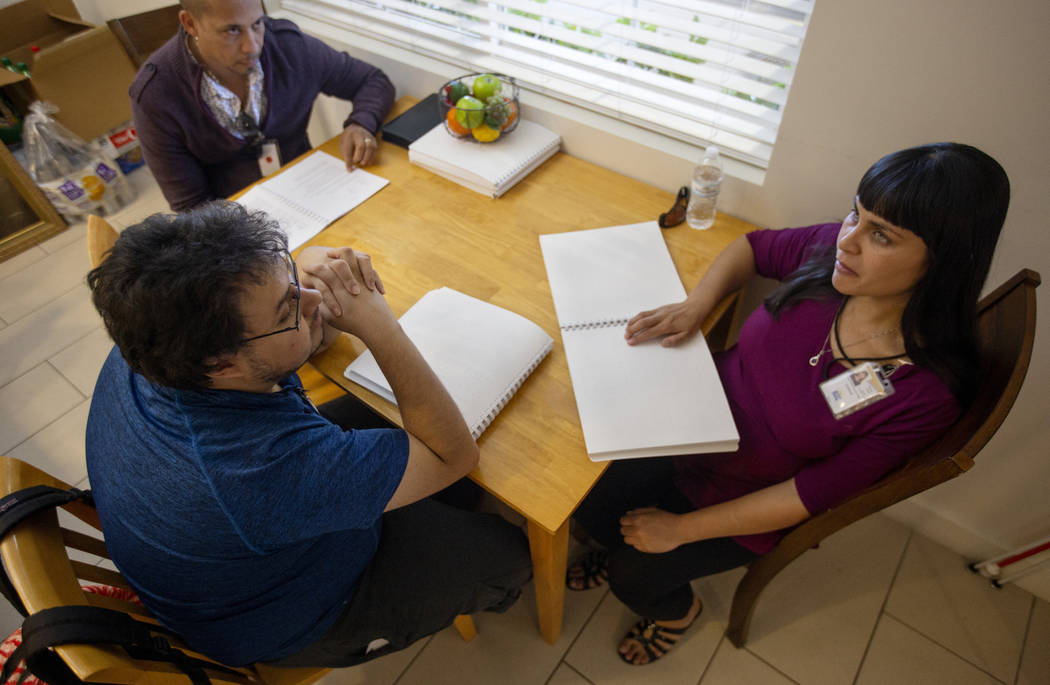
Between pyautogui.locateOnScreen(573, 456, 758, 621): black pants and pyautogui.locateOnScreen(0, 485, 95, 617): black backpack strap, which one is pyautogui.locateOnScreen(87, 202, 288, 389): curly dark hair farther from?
pyautogui.locateOnScreen(573, 456, 758, 621): black pants

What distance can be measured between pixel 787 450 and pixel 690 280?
1.33ft

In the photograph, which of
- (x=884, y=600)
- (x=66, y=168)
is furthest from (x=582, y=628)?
(x=66, y=168)

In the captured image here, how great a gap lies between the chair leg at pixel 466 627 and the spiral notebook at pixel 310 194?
3.26 ft

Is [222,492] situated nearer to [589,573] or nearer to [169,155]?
[589,573]

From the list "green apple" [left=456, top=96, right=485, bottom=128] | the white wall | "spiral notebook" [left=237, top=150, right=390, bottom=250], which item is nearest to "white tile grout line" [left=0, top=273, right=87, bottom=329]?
"spiral notebook" [left=237, top=150, right=390, bottom=250]

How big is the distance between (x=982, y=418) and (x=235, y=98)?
1.82 meters

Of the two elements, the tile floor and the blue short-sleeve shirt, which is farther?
the tile floor

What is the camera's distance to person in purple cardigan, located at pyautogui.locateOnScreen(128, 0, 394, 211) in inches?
56.6

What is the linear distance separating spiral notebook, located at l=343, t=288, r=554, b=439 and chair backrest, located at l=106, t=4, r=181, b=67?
2.65 metres

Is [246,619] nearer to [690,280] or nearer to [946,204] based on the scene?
[690,280]

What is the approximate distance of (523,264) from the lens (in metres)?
1.31

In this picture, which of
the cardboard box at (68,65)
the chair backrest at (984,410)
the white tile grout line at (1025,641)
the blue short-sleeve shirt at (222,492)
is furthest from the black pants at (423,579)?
the cardboard box at (68,65)

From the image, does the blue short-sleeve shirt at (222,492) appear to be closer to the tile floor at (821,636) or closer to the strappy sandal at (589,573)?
the tile floor at (821,636)

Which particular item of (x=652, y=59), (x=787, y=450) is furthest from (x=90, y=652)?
(x=652, y=59)
